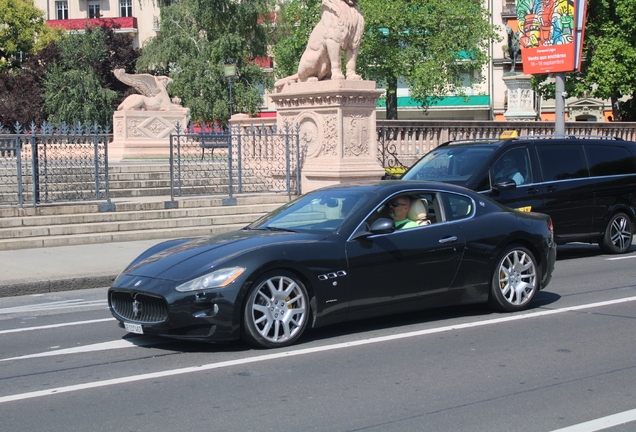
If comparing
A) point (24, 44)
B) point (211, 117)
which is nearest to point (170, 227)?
point (211, 117)

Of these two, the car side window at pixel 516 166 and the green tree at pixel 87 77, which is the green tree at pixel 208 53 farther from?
the car side window at pixel 516 166

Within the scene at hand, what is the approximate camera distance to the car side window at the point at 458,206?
7.48 metres

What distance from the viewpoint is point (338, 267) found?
6531mm

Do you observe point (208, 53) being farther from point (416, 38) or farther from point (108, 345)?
point (108, 345)

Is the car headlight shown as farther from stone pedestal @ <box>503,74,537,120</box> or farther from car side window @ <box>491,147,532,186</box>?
stone pedestal @ <box>503,74,537,120</box>

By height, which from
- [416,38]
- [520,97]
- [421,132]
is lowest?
[421,132]

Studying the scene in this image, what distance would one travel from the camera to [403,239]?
7000 mm

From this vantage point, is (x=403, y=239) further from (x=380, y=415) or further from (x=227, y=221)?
(x=227, y=221)

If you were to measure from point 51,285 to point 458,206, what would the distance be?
5620mm

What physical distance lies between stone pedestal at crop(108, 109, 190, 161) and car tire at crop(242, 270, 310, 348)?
69.2 ft

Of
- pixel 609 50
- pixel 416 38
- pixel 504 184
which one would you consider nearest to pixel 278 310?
pixel 504 184

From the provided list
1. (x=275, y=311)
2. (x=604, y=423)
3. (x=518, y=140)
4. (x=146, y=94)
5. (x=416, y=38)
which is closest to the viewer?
(x=604, y=423)

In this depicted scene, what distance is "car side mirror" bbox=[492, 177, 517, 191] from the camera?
1109cm

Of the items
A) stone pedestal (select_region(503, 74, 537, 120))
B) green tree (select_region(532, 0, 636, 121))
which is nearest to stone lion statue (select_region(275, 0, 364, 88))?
stone pedestal (select_region(503, 74, 537, 120))
